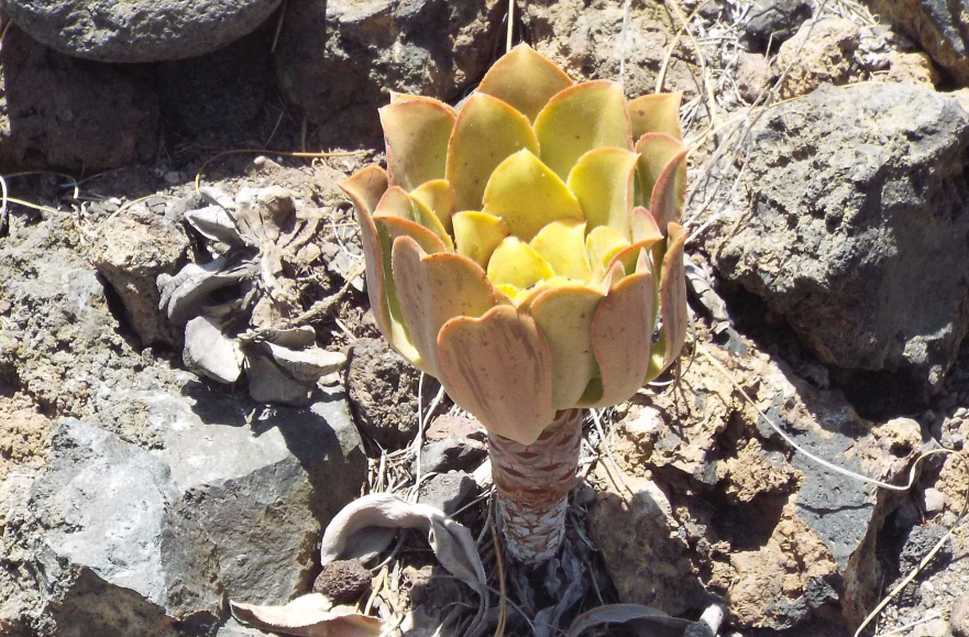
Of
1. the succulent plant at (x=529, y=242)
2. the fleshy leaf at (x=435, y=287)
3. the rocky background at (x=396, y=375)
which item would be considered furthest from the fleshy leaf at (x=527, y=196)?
the rocky background at (x=396, y=375)

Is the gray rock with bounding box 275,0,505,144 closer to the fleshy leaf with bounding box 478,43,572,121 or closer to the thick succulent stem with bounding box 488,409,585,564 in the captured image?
the fleshy leaf with bounding box 478,43,572,121

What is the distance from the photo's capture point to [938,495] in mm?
2123

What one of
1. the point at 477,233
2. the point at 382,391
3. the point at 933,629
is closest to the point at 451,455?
the point at 382,391

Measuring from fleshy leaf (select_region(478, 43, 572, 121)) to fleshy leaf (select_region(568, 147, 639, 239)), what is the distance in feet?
0.47

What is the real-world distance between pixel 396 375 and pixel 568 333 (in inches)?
30.2

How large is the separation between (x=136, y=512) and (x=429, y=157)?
76cm

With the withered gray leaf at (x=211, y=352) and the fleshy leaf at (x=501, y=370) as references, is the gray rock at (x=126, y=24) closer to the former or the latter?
the withered gray leaf at (x=211, y=352)

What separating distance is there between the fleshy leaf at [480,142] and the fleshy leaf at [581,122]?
28 millimetres

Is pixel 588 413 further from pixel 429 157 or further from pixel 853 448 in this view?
pixel 429 157

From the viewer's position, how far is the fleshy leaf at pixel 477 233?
5.17 feet

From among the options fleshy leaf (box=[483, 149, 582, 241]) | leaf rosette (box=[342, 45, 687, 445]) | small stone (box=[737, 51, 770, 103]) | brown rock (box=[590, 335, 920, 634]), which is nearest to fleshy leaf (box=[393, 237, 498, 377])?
leaf rosette (box=[342, 45, 687, 445])

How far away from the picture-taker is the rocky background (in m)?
1.92

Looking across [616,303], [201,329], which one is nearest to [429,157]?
[616,303]

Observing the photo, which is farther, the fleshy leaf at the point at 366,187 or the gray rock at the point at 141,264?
the gray rock at the point at 141,264
